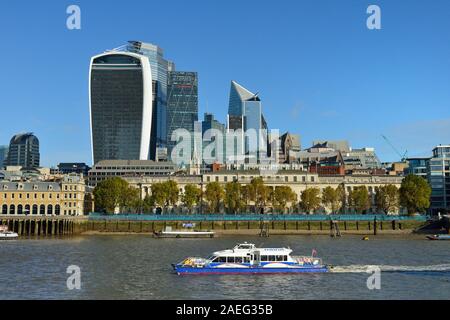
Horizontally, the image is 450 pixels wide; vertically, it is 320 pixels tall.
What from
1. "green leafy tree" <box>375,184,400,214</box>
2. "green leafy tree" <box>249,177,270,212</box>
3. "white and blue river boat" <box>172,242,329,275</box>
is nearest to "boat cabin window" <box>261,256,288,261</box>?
"white and blue river boat" <box>172,242,329,275</box>

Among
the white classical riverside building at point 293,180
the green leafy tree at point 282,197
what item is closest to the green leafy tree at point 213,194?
the green leafy tree at point 282,197

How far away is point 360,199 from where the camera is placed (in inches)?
6590

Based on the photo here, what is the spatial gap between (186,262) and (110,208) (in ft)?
354

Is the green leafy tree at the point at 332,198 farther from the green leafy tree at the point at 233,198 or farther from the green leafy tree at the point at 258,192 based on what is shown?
the green leafy tree at the point at 233,198

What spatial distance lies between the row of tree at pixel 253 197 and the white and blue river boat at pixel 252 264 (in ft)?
336

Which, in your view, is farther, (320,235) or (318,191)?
(318,191)

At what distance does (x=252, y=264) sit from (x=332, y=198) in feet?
374

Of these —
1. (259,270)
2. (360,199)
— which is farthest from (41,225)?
(259,270)

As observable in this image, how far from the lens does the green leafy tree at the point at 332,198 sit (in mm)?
169625

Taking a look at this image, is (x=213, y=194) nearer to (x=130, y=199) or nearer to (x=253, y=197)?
(x=253, y=197)

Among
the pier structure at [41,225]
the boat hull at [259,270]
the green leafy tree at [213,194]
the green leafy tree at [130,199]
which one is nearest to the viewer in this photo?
the boat hull at [259,270]
